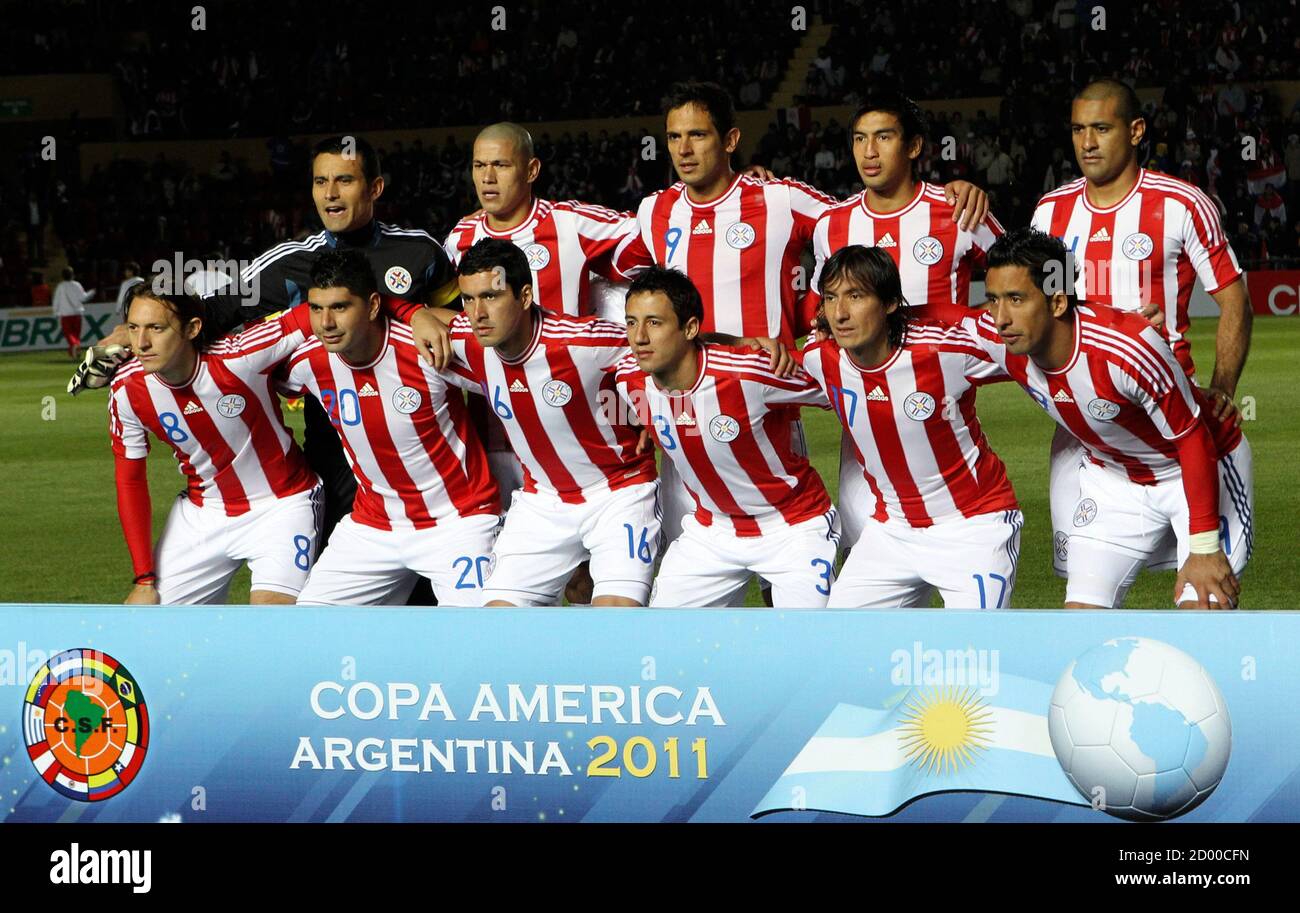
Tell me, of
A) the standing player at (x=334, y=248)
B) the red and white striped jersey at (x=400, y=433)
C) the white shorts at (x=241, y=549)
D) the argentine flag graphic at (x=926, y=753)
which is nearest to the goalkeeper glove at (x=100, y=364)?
the standing player at (x=334, y=248)

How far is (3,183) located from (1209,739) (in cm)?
2989

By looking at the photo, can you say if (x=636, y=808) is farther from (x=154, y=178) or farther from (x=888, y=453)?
(x=154, y=178)

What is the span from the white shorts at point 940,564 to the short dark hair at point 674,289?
1015 millimetres

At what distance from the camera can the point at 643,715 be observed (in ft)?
13.8

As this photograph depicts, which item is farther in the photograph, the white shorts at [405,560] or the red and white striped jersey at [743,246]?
the red and white striped jersey at [743,246]

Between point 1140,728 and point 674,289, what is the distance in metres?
2.23

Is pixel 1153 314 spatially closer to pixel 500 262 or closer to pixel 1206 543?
pixel 1206 543

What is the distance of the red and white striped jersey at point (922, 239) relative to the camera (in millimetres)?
6078

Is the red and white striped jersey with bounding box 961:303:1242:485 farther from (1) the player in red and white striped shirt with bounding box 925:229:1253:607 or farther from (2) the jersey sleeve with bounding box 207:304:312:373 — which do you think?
(2) the jersey sleeve with bounding box 207:304:312:373

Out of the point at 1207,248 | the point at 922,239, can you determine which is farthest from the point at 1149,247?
the point at 922,239

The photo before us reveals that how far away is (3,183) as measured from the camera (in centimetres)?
3025

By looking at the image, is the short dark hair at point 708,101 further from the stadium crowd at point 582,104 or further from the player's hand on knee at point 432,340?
the stadium crowd at point 582,104

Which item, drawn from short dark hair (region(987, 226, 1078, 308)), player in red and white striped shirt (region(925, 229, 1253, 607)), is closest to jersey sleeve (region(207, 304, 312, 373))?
player in red and white striped shirt (region(925, 229, 1253, 607))
